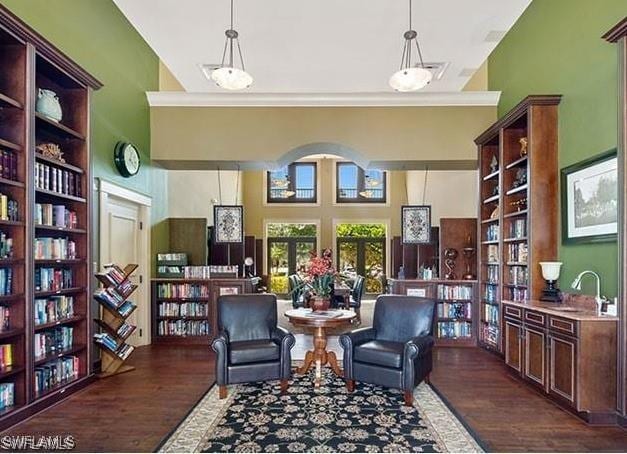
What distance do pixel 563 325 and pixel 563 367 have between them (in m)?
0.37

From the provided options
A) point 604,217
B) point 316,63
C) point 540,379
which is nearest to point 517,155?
point 604,217

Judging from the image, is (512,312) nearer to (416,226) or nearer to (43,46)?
(416,226)

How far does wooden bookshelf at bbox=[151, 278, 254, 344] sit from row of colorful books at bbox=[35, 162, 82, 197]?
8.72 feet

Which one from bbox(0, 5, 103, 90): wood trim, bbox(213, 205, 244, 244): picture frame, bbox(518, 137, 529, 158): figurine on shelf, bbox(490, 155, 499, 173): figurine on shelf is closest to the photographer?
bbox(0, 5, 103, 90): wood trim

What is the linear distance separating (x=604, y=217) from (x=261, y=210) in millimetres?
12117

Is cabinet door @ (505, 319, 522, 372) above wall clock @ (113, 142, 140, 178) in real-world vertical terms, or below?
below

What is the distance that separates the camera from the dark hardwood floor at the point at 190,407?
3205 mm

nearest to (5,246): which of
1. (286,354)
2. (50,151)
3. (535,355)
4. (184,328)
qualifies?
(50,151)

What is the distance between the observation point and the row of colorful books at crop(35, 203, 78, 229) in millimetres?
3885

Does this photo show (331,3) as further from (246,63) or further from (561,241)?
(561,241)

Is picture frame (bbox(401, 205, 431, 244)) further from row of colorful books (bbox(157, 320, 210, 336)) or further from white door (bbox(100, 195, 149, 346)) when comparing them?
white door (bbox(100, 195, 149, 346))

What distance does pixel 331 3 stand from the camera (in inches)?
216

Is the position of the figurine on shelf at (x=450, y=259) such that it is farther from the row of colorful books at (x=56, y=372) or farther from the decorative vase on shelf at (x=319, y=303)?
the row of colorful books at (x=56, y=372)

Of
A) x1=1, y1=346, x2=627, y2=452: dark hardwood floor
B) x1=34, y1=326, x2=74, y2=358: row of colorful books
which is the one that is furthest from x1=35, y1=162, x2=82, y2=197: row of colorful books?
x1=1, y1=346, x2=627, y2=452: dark hardwood floor
